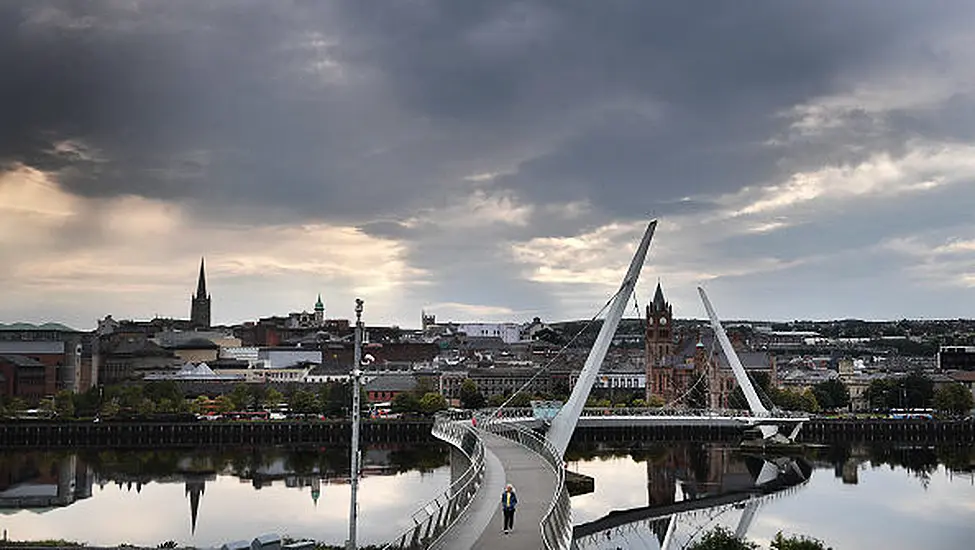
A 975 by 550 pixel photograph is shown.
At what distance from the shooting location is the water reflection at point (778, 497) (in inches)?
1364

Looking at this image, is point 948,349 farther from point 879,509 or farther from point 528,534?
point 528,534

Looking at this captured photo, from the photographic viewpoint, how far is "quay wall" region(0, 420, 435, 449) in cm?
7569

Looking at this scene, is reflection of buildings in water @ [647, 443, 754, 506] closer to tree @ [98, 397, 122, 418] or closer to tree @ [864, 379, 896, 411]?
tree @ [864, 379, 896, 411]

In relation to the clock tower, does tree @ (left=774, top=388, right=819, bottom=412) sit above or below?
below

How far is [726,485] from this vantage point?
4947 cm

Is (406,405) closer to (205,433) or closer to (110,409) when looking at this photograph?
(205,433)

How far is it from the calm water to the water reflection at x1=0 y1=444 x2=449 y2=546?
0.08 m

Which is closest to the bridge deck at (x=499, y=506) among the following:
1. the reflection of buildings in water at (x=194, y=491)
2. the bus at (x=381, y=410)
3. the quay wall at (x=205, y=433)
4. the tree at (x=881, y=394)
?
the reflection of buildings in water at (x=194, y=491)

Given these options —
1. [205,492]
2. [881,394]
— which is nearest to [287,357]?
[881,394]

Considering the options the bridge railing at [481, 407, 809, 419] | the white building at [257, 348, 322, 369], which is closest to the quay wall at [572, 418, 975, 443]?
the bridge railing at [481, 407, 809, 419]

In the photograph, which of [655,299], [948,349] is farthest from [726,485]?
[948,349]

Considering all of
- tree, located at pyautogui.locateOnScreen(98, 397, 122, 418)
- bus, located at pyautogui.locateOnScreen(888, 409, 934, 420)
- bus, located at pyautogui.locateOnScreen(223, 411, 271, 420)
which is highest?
tree, located at pyautogui.locateOnScreen(98, 397, 122, 418)

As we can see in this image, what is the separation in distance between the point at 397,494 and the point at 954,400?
237ft

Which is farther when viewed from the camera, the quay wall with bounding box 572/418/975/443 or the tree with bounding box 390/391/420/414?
the tree with bounding box 390/391/420/414
